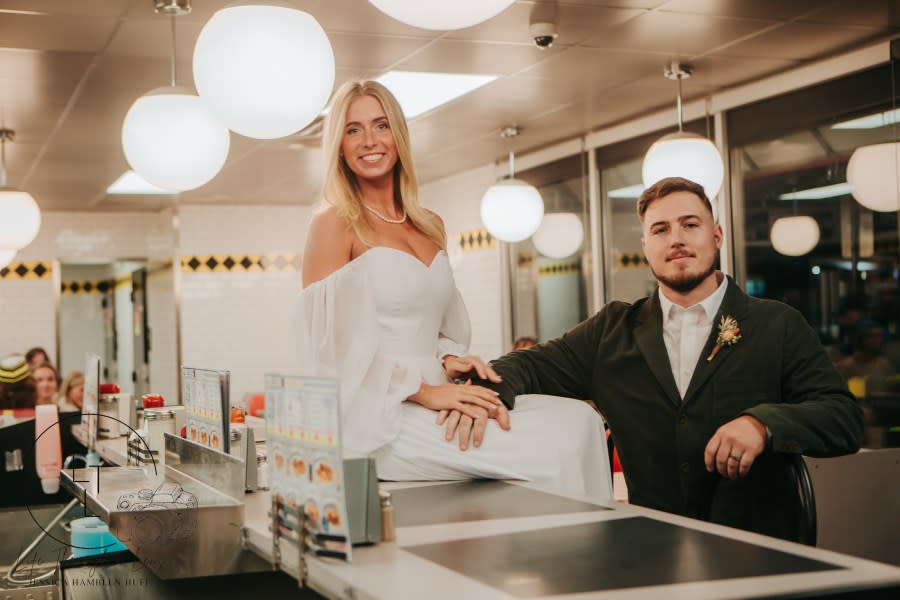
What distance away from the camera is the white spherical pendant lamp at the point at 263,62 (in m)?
2.74

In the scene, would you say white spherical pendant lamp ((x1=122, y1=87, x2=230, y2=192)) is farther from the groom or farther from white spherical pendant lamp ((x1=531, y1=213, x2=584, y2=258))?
white spherical pendant lamp ((x1=531, y1=213, x2=584, y2=258))

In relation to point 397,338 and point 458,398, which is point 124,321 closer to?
point 397,338


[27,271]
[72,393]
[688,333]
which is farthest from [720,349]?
[27,271]

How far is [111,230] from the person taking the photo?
37.4 ft

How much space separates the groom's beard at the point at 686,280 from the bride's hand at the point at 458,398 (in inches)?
25.0

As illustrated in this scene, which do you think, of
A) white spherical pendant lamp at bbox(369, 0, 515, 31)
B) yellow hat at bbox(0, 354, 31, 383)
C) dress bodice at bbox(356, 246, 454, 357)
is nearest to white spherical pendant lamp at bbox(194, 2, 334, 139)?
dress bodice at bbox(356, 246, 454, 357)

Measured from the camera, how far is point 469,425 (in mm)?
2264

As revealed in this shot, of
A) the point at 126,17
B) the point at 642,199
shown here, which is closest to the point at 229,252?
the point at 126,17

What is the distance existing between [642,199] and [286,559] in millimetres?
1582

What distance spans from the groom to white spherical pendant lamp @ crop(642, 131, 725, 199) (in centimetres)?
255

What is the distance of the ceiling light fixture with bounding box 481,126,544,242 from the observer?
6.86 meters

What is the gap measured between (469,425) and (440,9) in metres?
0.93

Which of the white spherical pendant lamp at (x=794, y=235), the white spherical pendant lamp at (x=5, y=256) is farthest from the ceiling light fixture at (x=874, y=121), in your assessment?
the white spherical pendant lamp at (x=5, y=256)

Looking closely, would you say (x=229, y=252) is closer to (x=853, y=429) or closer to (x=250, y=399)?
(x=250, y=399)
